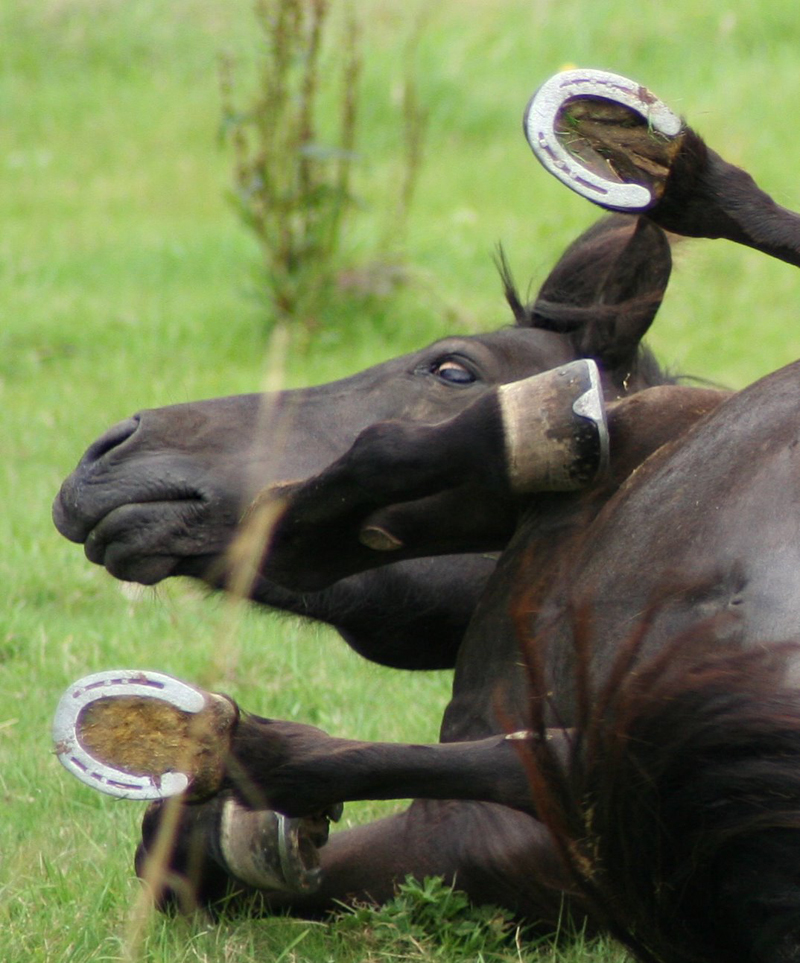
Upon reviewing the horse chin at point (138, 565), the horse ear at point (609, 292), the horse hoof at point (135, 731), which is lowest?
the horse chin at point (138, 565)

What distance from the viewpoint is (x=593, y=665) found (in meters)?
2.47

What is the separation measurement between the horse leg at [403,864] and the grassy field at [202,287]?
0.28 ft

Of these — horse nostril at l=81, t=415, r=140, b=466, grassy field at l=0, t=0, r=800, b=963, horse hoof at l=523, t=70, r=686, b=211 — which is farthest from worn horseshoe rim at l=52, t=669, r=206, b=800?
horse hoof at l=523, t=70, r=686, b=211

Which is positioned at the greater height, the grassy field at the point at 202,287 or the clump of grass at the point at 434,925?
the clump of grass at the point at 434,925

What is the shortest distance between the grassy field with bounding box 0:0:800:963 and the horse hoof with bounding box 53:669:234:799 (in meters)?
0.24

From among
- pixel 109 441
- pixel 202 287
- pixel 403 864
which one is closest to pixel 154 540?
pixel 109 441

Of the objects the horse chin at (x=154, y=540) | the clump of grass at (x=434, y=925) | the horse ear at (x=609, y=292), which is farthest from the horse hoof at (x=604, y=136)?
the clump of grass at (x=434, y=925)

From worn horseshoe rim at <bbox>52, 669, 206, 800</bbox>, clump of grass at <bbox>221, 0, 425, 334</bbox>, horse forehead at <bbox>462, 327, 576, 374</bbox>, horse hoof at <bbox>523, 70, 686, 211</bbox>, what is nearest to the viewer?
worn horseshoe rim at <bbox>52, 669, 206, 800</bbox>

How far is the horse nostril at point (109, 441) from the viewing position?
2973 millimetres

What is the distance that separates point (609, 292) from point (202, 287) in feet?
19.6

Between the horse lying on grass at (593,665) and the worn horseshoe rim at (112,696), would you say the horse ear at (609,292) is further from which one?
the worn horseshoe rim at (112,696)

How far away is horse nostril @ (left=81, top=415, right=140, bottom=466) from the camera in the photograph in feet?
9.75

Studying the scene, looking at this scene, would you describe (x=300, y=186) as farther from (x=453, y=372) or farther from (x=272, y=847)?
(x=272, y=847)

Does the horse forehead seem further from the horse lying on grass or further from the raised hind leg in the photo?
the raised hind leg
